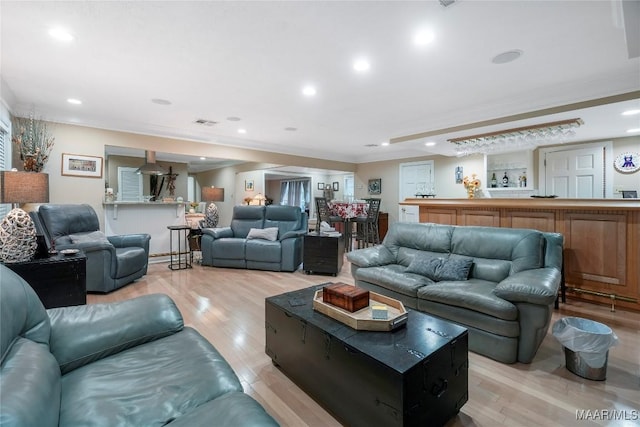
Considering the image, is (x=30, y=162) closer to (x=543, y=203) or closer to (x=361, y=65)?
(x=361, y=65)

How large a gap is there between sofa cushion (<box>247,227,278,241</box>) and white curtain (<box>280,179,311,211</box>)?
5.92 meters

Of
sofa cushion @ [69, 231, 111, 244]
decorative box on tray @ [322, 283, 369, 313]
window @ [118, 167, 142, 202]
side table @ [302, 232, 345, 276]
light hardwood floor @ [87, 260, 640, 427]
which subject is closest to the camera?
light hardwood floor @ [87, 260, 640, 427]

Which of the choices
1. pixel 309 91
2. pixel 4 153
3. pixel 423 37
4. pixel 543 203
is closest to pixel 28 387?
pixel 423 37

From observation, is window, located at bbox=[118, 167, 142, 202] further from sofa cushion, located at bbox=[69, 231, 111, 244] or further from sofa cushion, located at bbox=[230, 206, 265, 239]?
sofa cushion, located at bbox=[69, 231, 111, 244]

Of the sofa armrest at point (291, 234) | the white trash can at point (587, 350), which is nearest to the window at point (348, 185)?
the sofa armrest at point (291, 234)

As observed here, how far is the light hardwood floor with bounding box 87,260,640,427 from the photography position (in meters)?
1.63

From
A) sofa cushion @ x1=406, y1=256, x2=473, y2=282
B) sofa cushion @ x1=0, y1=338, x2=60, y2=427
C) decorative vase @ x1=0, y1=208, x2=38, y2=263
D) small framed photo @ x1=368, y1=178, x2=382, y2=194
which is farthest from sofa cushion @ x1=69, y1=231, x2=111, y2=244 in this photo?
small framed photo @ x1=368, y1=178, x2=382, y2=194

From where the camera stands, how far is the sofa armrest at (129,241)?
167 inches

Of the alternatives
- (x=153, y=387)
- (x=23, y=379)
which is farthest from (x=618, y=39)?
(x=23, y=379)

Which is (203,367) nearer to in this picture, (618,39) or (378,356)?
(378,356)

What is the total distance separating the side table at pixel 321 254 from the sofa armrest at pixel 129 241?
2.40 m

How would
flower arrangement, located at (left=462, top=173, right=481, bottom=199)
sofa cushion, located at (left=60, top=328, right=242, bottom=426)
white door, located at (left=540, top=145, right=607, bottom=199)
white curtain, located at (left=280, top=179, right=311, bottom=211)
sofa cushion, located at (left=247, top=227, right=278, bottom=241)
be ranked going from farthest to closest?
white curtain, located at (left=280, top=179, right=311, bottom=211) → flower arrangement, located at (left=462, top=173, right=481, bottom=199) → white door, located at (left=540, top=145, right=607, bottom=199) → sofa cushion, located at (left=247, top=227, right=278, bottom=241) → sofa cushion, located at (left=60, top=328, right=242, bottom=426)

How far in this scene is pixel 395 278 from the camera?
2.83 meters

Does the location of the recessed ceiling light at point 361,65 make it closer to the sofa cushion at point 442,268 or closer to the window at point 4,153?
the sofa cushion at point 442,268
